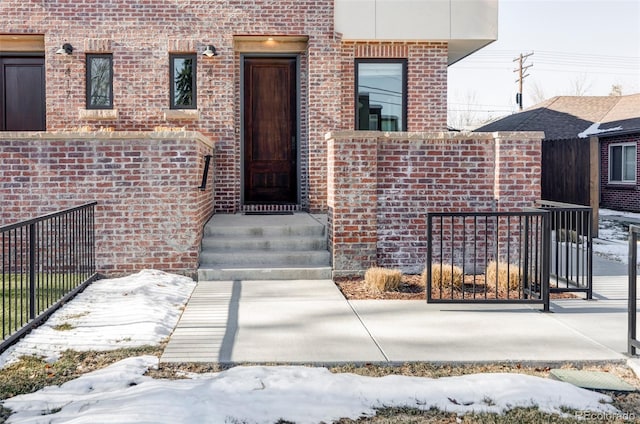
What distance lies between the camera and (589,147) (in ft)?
39.5

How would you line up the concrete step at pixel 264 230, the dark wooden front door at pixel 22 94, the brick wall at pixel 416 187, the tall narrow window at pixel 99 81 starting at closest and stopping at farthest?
the brick wall at pixel 416 187 → the concrete step at pixel 264 230 → the tall narrow window at pixel 99 81 → the dark wooden front door at pixel 22 94

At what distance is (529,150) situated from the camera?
28.6ft

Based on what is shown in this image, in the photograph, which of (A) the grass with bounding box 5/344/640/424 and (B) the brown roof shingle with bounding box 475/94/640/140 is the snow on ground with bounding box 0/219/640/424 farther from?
(B) the brown roof shingle with bounding box 475/94/640/140

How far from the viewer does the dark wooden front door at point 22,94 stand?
1183 centimetres

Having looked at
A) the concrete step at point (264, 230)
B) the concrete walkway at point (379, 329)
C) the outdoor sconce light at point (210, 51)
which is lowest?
the concrete walkway at point (379, 329)

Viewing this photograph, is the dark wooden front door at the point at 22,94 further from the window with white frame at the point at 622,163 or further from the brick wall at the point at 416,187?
the window with white frame at the point at 622,163

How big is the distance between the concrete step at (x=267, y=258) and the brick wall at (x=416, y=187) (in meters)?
0.37

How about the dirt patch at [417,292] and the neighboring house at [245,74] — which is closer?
the dirt patch at [417,292]

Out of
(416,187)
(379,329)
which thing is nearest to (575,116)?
(416,187)

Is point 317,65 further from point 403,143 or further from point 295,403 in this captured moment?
point 295,403

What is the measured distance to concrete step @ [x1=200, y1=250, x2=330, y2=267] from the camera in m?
8.76

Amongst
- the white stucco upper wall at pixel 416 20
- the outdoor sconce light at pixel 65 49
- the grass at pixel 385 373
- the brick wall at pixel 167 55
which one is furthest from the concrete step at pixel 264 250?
the outdoor sconce light at pixel 65 49

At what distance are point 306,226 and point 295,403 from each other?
5457 mm

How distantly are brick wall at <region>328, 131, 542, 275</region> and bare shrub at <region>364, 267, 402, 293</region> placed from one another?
0.78 metres
